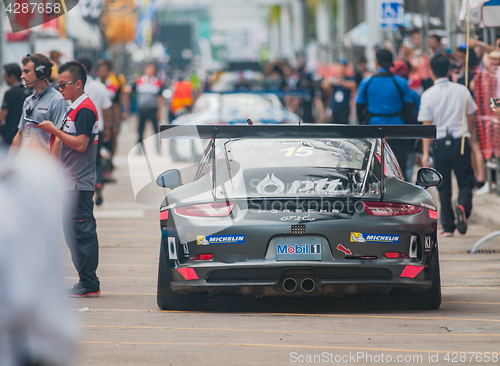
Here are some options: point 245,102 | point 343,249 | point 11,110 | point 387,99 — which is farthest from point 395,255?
point 245,102

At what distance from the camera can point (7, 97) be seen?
33.3 ft

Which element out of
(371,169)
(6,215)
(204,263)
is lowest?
(204,263)

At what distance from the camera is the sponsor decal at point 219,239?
18.6 ft

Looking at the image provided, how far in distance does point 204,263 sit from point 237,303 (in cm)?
92

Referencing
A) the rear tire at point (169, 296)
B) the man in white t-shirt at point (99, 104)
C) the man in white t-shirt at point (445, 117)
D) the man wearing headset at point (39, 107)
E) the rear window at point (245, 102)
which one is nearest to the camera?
the rear tire at point (169, 296)

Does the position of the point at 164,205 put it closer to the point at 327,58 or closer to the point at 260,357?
the point at 260,357

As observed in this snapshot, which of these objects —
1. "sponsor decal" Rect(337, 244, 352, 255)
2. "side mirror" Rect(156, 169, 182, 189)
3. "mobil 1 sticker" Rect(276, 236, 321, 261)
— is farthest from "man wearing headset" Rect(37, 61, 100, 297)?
"sponsor decal" Rect(337, 244, 352, 255)

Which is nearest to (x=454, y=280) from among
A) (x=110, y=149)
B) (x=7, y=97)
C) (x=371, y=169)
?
(x=371, y=169)

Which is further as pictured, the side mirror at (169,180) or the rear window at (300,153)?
the side mirror at (169,180)

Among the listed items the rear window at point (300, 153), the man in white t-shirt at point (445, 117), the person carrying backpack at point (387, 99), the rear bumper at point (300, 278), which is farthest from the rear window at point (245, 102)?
the rear bumper at point (300, 278)

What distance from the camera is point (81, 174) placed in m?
6.73

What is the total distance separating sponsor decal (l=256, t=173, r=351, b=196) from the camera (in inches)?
229

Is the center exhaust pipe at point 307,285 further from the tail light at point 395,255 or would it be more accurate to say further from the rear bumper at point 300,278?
the tail light at point 395,255

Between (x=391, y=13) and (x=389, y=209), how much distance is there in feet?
50.0
